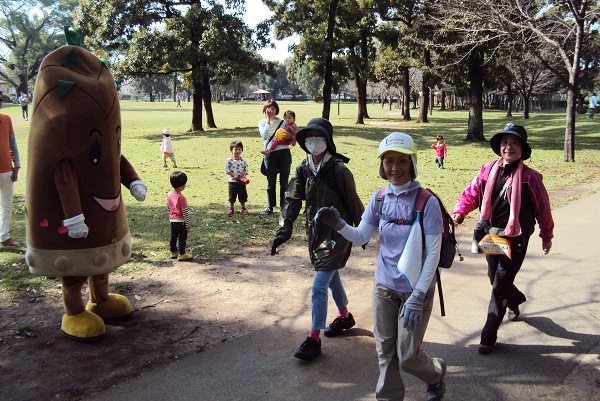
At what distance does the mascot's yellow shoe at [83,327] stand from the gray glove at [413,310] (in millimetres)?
2594

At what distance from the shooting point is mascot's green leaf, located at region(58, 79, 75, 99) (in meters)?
3.95

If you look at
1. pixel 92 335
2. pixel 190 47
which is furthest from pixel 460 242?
pixel 190 47

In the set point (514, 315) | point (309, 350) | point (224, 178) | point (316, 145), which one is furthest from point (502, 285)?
point (224, 178)

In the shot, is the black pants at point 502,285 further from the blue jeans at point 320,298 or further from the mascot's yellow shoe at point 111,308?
the mascot's yellow shoe at point 111,308

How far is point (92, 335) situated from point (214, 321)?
1035mm

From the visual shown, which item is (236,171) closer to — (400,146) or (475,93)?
(400,146)

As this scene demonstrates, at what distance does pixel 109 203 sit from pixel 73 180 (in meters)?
0.36

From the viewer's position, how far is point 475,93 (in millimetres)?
22516

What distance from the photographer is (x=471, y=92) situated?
2272 centimetres

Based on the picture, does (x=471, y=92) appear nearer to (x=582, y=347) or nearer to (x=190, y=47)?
(x=190, y=47)

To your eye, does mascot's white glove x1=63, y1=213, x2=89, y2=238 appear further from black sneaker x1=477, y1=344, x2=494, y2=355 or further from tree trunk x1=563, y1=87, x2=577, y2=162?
tree trunk x1=563, y1=87, x2=577, y2=162

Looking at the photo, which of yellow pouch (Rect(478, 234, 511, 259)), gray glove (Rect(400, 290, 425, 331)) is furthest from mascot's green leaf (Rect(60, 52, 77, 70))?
yellow pouch (Rect(478, 234, 511, 259))

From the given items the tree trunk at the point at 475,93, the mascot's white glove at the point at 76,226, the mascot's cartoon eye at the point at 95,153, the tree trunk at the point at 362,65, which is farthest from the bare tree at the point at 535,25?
the tree trunk at the point at 362,65

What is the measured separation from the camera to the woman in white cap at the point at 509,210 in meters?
4.08
